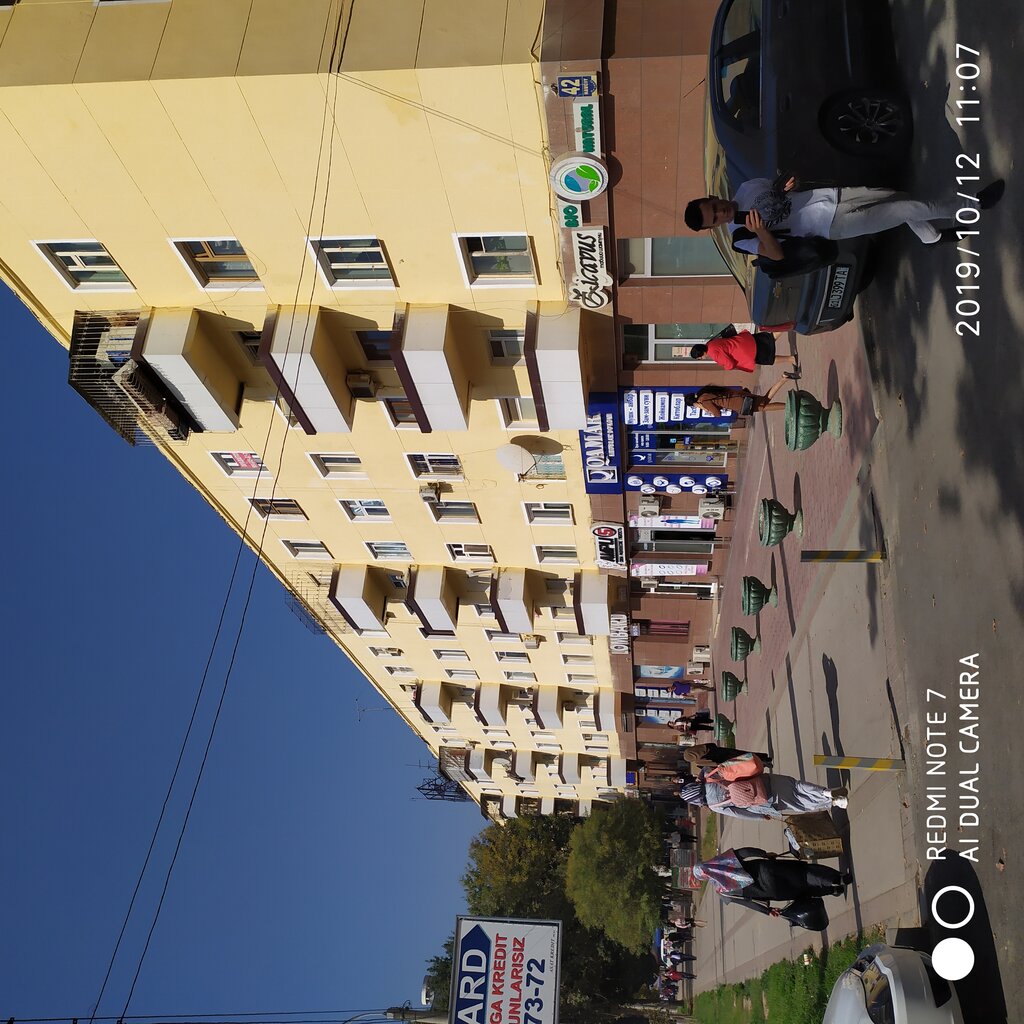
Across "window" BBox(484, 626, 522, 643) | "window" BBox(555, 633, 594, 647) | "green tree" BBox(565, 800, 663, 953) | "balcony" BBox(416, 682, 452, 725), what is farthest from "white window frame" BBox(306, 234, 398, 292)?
"green tree" BBox(565, 800, 663, 953)

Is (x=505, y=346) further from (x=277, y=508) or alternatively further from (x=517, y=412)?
(x=277, y=508)

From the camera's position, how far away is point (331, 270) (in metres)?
14.2

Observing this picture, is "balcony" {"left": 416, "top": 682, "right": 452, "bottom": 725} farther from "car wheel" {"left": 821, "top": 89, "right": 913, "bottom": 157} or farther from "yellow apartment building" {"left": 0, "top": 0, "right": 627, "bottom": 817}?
Result: "car wheel" {"left": 821, "top": 89, "right": 913, "bottom": 157}

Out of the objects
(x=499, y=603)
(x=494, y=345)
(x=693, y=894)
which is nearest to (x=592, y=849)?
(x=693, y=894)

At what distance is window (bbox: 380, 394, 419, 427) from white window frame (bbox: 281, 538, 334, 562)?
7356 millimetres

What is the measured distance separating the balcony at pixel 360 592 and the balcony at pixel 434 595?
1209mm

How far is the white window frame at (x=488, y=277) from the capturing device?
515 inches

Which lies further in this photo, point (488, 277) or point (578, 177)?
point (488, 277)

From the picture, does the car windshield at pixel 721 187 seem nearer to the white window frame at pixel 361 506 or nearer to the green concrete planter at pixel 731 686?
the white window frame at pixel 361 506

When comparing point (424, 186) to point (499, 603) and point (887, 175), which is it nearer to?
point (887, 175)

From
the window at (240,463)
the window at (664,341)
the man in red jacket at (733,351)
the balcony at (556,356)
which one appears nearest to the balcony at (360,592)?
the window at (240,463)

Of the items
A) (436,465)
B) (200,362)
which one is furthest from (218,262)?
(436,465)

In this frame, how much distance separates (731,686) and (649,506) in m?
5.51

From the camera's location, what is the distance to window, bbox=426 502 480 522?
2123cm
